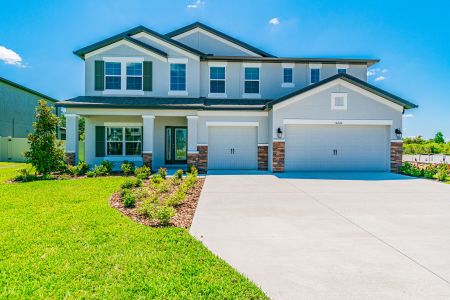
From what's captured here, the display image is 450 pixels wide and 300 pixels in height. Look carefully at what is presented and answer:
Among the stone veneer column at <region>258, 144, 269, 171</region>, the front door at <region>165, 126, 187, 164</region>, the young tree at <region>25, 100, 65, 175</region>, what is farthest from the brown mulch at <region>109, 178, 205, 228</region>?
the front door at <region>165, 126, 187, 164</region>

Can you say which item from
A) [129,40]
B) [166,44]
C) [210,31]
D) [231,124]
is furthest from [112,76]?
[231,124]

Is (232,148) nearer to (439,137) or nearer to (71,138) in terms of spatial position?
(71,138)

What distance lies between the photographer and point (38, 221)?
5.50m

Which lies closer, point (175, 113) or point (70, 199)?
point (70, 199)

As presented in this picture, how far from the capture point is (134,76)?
49.3ft

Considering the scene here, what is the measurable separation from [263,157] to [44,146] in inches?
424

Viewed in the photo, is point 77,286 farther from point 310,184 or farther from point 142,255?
point 310,184

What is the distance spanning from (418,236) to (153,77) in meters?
14.1

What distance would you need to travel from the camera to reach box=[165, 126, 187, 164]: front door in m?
15.9

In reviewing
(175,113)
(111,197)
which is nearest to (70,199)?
(111,197)

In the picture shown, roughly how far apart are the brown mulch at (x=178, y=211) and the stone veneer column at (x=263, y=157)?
22.0 ft

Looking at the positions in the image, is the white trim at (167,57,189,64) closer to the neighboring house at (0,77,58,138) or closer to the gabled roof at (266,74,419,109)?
the gabled roof at (266,74,419,109)

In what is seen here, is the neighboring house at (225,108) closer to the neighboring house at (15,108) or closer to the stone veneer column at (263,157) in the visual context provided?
the stone veneer column at (263,157)

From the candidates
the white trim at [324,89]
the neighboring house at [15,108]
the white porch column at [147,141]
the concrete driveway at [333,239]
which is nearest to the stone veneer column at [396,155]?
the white trim at [324,89]
